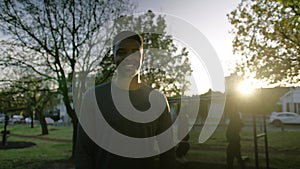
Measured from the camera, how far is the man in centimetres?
165

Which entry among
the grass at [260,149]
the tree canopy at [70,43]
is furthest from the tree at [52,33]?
the grass at [260,149]

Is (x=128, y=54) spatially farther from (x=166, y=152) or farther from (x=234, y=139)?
(x=234, y=139)

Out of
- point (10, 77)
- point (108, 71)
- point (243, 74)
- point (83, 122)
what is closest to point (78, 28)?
point (108, 71)

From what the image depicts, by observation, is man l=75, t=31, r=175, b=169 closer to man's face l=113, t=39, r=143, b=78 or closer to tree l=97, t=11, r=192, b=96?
man's face l=113, t=39, r=143, b=78

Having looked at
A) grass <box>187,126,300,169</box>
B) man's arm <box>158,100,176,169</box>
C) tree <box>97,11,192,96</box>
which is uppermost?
tree <box>97,11,192,96</box>

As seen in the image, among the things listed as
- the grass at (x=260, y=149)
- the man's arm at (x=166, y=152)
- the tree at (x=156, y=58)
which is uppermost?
the tree at (x=156, y=58)

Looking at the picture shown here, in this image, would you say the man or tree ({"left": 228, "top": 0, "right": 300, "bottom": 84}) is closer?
the man

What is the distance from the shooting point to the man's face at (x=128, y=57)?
5.76ft

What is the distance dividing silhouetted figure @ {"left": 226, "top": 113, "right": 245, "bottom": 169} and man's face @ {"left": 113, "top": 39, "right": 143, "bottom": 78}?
4.09 meters

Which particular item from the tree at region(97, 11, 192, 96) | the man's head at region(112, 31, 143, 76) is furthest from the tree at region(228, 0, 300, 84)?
the man's head at region(112, 31, 143, 76)

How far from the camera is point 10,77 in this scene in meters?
10.3

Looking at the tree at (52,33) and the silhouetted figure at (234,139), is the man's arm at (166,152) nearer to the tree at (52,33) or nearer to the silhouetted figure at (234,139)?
the silhouetted figure at (234,139)

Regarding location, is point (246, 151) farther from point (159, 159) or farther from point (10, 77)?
point (10, 77)

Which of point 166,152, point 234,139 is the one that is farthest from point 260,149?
point 166,152
